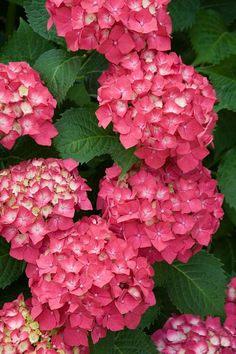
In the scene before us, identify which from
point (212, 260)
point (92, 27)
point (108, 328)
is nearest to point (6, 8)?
point (92, 27)

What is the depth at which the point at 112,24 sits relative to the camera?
195 cm

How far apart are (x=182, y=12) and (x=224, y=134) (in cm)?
37

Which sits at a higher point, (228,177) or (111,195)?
(111,195)

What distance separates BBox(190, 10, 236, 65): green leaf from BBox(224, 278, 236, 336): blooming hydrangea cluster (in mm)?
604

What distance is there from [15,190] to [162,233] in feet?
1.14

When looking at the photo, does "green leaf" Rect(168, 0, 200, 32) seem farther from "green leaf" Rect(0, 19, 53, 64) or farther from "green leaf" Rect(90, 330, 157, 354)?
"green leaf" Rect(90, 330, 157, 354)

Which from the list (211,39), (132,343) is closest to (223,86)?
(211,39)

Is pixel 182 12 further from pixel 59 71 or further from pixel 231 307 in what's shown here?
pixel 231 307

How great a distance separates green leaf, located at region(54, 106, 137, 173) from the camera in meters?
2.00

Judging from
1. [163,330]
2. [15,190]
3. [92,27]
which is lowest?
[163,330]

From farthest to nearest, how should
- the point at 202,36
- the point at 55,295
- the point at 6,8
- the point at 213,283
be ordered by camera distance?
1. the point at 6,8
2. the point at 202,36
3. the point at 213,283
4. the point at 55,295

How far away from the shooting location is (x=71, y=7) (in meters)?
1.99

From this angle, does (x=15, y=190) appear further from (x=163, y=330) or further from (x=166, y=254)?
(x=163, y=330)

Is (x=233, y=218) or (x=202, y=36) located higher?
(x=202, y=36)
